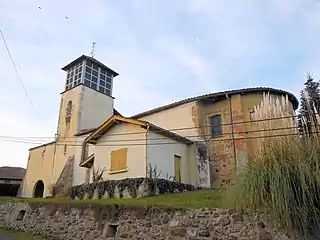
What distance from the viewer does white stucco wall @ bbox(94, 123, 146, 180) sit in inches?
554

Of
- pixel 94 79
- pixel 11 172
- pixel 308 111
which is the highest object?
pixel 94 79

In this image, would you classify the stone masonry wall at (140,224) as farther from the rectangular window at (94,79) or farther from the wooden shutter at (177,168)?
the rectangular window at (94,79)

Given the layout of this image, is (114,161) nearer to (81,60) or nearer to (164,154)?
(164,154)

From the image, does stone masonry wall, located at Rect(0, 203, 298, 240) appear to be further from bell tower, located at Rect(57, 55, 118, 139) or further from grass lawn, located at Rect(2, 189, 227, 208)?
bell tower, located at Rect(57, 55, 118, 139)

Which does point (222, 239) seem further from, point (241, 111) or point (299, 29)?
point (241, 111)

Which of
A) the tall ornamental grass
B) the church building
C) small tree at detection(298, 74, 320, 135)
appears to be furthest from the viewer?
the church building

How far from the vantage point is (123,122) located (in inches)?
611

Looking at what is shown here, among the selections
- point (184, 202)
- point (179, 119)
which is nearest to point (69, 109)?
point (179, 119)

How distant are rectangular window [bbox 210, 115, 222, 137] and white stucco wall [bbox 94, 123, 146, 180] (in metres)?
5.54

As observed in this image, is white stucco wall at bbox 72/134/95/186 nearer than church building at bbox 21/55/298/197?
No

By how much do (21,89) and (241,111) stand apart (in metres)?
11.2

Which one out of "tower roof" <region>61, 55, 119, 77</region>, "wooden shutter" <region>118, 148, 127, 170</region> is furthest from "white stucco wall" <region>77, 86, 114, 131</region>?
"wooden shutter" <region>118, 148, 127, 170</region>

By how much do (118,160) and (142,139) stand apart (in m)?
1.72

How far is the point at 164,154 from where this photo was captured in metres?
15.0
